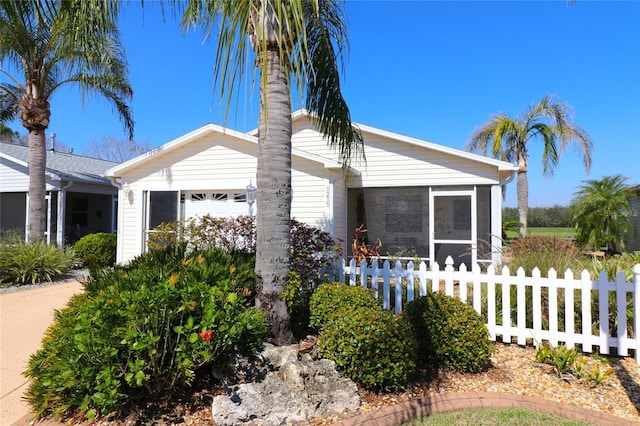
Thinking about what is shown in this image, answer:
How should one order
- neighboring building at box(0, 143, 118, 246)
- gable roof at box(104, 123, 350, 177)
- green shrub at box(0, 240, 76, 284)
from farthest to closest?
neighboring building at box(0, 143, 118, 246) < gable roof at box(104, 123, 350, 177) < green shrub at box(0, 240, 76, 284)

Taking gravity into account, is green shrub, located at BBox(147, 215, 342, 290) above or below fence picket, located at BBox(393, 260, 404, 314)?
above

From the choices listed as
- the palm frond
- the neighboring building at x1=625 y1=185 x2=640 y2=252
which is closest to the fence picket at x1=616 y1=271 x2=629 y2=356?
the palm frond

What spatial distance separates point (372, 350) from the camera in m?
3.36

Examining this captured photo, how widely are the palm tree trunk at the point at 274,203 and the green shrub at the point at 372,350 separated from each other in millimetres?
788

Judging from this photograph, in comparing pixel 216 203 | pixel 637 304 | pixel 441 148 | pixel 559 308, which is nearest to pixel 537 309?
pixel 559 308

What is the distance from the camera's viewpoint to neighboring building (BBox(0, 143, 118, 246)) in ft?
45.6

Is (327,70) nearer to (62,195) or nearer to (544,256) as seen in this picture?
(544,256)

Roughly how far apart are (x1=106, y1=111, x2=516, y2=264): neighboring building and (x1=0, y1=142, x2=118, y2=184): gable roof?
461 cm

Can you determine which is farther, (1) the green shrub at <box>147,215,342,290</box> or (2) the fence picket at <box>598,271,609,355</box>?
(1) the green shrub at <box>147,215,342,290</box>

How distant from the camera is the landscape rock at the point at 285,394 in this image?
118 inches

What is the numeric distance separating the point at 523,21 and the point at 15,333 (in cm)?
1159

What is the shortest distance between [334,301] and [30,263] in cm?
904

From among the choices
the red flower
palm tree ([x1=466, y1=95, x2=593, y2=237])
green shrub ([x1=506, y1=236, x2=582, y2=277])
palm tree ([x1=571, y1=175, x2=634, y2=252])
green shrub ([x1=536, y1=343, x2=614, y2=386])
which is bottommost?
green shrub ([x1=536, y1=343, x2=614, y2=386])

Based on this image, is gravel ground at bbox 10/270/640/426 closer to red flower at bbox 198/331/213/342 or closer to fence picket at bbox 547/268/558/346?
fence picket at bbox 547/268/558/346
